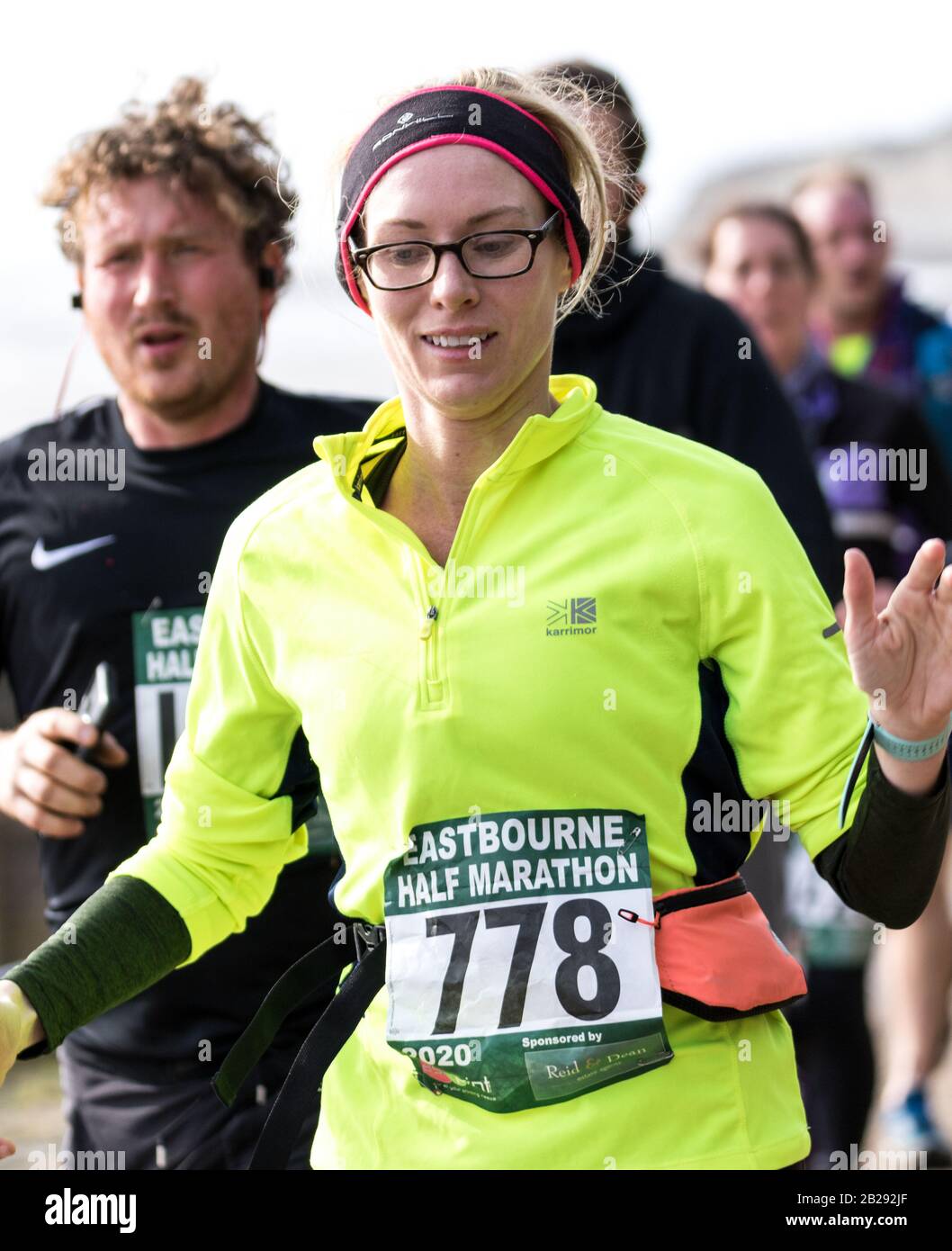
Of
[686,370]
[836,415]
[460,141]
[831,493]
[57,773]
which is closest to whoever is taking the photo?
[460,141]

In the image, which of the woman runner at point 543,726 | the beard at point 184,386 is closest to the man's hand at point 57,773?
the beard at point 184,386

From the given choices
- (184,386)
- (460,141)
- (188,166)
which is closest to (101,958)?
Answer: (460,141)

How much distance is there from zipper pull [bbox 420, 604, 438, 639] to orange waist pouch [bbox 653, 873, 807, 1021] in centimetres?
43

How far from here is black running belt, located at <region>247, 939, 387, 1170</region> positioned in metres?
2.42

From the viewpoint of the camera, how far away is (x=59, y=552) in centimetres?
364

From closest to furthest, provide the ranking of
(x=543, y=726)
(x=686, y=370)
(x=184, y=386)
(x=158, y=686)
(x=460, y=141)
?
(x=543, y=726), (x=460, y=141), (x=158, y=686), (x=184, y=386), (x=686, y=370)

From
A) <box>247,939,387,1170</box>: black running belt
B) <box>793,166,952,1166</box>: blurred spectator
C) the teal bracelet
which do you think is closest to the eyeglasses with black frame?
the teal bracelet

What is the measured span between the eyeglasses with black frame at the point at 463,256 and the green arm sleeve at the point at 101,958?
89 centimetres

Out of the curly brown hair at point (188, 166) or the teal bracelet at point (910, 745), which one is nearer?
the teal bracelet at point (910, 745)

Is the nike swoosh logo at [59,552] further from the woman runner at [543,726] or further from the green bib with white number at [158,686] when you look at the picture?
the woman runner at [543,726]

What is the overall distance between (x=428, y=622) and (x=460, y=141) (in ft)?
1.97

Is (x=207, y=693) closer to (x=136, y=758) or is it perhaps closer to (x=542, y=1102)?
(x=542, y=1102)

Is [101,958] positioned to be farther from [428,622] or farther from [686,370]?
[686,370]

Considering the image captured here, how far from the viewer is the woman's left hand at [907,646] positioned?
2109mm
